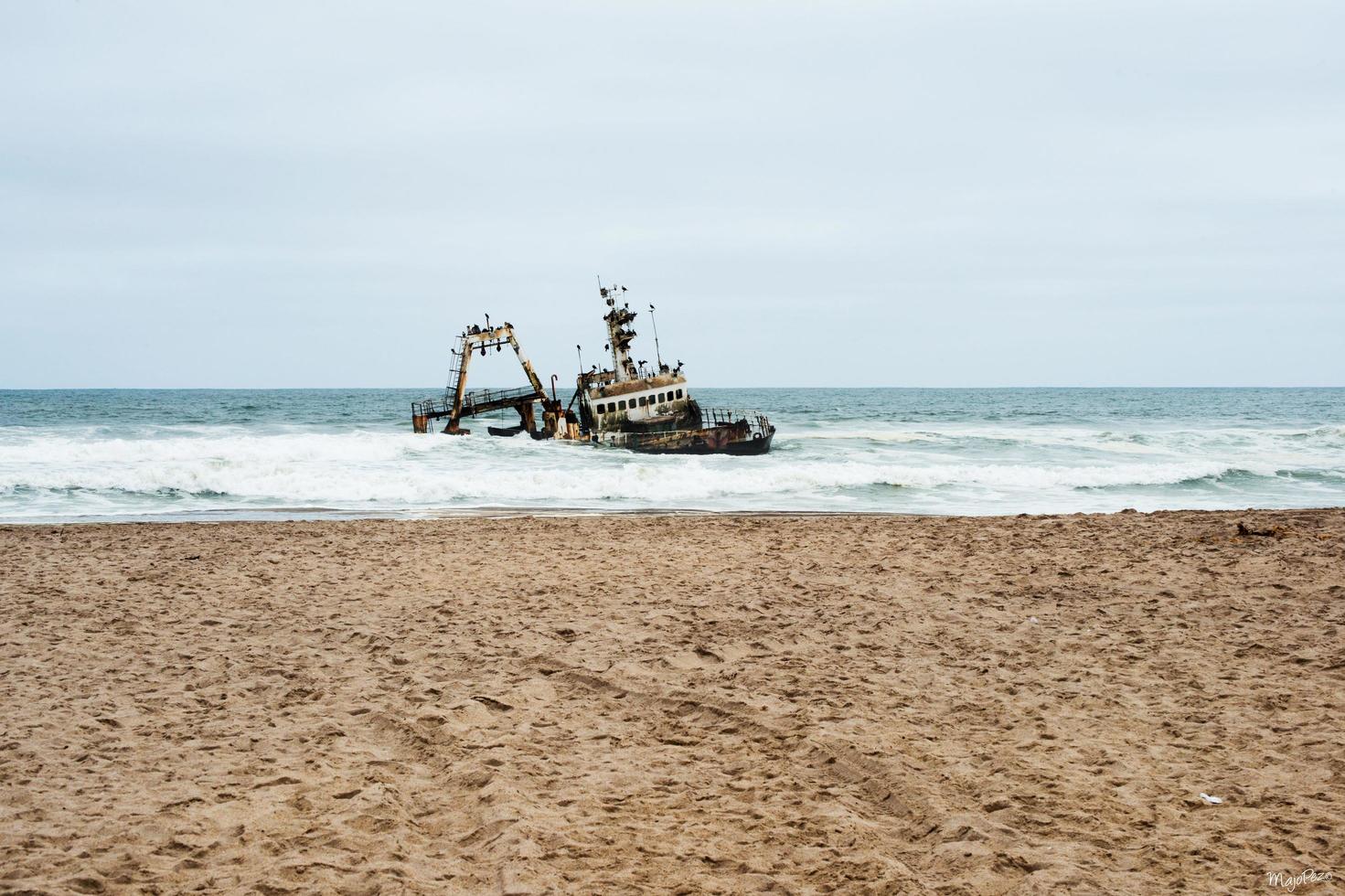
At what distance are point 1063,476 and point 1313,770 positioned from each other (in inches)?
824

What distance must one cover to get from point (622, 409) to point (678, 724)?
29.4 metres

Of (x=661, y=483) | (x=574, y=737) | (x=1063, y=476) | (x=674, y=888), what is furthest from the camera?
(x=1063, y=476)

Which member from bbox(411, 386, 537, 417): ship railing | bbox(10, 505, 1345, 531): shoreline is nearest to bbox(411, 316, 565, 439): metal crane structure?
bbox(411, 386, 537, 417): ship railing

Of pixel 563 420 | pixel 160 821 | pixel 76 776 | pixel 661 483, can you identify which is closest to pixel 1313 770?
pixel 160 821

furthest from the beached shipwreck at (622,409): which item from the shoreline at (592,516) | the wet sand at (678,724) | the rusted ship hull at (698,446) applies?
the wet sand at (678,724)

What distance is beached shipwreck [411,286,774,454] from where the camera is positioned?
110ft

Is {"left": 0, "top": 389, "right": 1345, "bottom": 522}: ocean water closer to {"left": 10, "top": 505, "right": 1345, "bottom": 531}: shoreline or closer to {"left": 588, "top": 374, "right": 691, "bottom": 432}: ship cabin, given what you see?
{"left": 10, "top": 505, "right": 1345, "bottom": 531}: shoreline

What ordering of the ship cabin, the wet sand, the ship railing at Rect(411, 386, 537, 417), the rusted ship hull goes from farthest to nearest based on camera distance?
the ship railing at Rect(411, 386, 537, 417), the ship cabin, the rusted ship hull, the wet sand

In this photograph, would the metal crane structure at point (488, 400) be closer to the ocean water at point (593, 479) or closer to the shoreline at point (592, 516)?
the ocean water at point (593, 479)

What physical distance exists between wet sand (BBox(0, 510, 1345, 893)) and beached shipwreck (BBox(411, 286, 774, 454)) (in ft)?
72.3

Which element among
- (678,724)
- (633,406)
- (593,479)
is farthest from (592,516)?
(633,406)

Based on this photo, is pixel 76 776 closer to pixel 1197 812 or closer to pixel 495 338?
pixel 1197 812

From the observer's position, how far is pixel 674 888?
4.12 meters

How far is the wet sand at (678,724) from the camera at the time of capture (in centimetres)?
436
